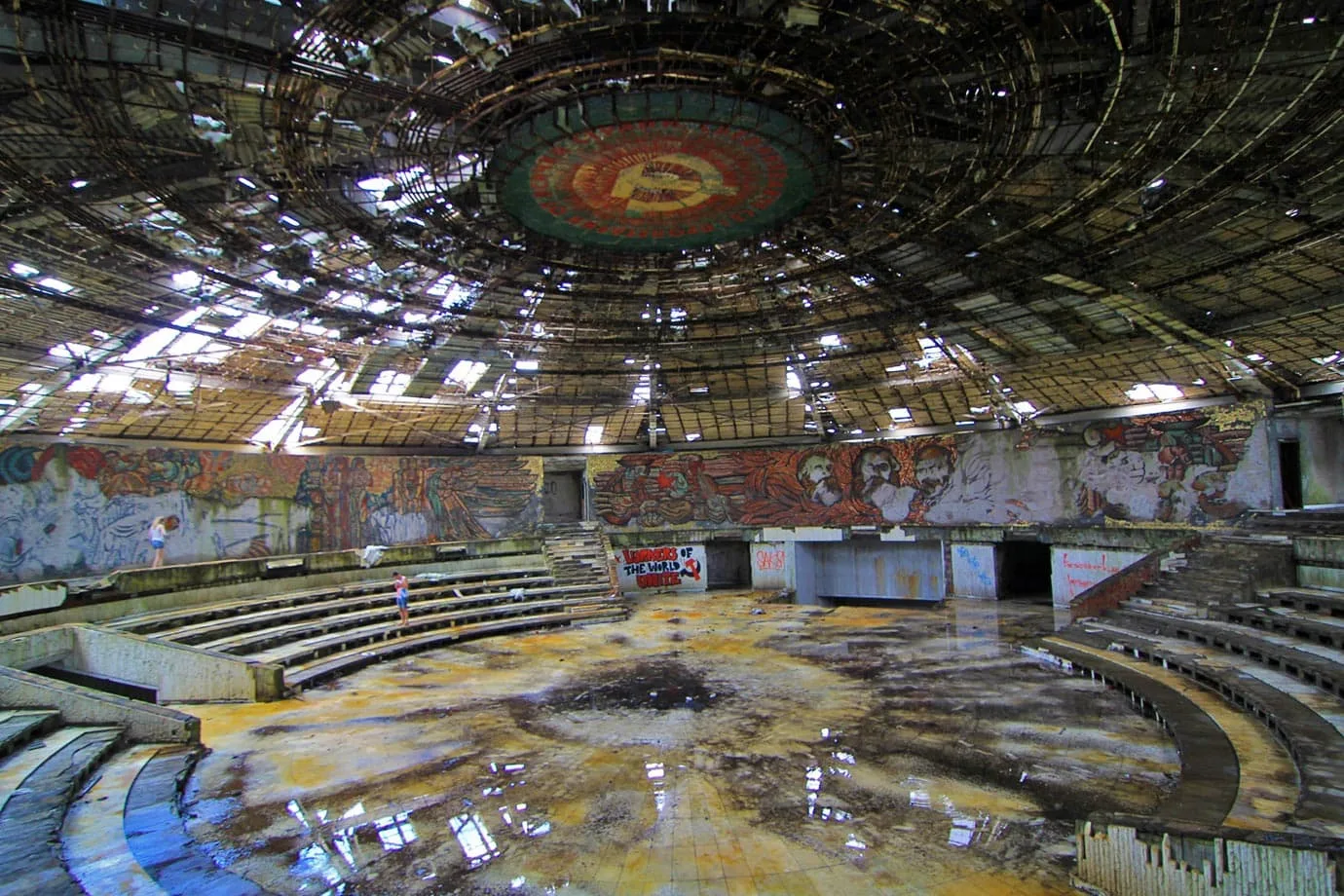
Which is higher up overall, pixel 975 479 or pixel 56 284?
pixel 56 284

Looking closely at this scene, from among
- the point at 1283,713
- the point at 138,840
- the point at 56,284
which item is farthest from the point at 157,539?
the point at 1283,713

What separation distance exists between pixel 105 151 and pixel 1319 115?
751 inches

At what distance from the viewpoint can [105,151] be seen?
12.1 metres

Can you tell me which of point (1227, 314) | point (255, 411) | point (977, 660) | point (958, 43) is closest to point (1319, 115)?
point (958, 43)

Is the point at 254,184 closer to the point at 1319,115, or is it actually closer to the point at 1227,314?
the point at 1319,115

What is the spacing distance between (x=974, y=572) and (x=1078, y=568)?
4.02 metres

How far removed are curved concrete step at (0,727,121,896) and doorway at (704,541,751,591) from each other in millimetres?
26598

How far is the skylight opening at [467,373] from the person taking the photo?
88.7ft

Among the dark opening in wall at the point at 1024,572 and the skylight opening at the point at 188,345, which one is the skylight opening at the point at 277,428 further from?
the dark opening in wall at the point at 1024,572

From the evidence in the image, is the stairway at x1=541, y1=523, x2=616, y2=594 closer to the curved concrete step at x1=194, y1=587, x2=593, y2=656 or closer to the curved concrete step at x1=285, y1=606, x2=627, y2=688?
the curved concrete step at x1=194, y1=587, x2=593, y2=656

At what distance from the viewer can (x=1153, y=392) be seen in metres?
27.0

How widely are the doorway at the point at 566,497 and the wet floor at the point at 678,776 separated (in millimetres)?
19268

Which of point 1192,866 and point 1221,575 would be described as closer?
point 1192,866

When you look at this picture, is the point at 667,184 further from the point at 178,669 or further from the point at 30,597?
the point at 30,597
